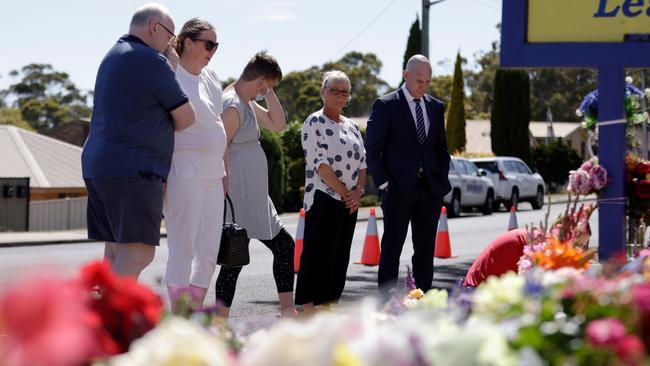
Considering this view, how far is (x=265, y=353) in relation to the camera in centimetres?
195

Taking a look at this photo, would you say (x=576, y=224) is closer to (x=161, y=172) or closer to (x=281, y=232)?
(x=161, y=172)

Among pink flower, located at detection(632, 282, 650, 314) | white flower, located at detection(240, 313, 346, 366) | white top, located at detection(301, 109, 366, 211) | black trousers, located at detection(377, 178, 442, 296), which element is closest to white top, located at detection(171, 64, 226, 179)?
white top, located at detection(301, 109, 366, 211)

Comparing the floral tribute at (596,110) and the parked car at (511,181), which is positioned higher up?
the floral tribute at (596,110)

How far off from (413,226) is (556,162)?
4726cm

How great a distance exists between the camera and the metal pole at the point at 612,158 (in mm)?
4918

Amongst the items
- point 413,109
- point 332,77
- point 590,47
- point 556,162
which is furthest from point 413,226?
point 556,162

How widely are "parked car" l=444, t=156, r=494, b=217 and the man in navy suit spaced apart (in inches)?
826

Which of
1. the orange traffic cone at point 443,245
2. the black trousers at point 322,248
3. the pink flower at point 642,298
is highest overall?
the pink flower at point 642,298

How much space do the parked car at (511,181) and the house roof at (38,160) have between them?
1696 centimetres

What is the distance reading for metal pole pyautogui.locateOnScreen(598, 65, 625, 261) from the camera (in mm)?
4918

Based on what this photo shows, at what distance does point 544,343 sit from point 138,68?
3.57 meters

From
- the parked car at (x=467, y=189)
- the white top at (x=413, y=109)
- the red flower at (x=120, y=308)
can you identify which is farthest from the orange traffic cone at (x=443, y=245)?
the parked car at (x=467, y=189)

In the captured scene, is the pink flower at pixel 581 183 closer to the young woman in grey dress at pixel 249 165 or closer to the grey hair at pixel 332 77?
the young woman in grey dress at pixel 249 165

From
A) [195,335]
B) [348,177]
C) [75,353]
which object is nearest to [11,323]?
[75,353]
